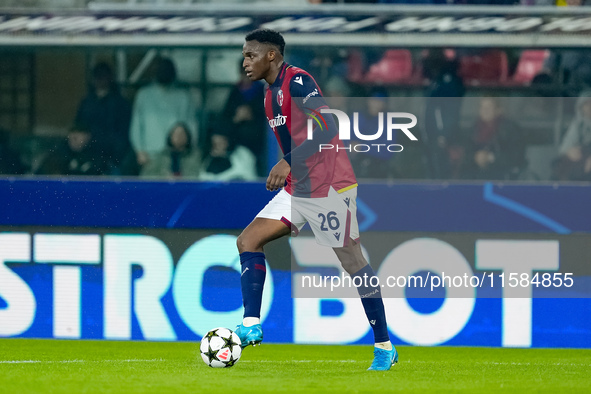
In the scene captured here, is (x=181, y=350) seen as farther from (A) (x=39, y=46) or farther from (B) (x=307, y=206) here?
(A) (x=39, y=46)

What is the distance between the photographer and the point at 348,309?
21.3ft

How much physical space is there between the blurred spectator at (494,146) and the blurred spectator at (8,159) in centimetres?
295

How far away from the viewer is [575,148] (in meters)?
6.47

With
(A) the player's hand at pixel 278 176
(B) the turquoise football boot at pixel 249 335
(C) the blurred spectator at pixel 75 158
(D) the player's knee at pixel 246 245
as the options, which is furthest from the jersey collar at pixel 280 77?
(C) the blurred spectator at pixel 75 158

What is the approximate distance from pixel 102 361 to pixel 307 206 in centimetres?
138

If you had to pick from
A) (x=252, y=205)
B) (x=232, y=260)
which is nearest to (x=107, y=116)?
(x=252, y=205)

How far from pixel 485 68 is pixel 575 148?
2.54ft

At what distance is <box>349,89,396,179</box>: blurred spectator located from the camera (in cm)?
653

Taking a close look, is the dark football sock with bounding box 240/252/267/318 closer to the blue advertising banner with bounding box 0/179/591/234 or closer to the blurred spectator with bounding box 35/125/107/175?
the blue advertising banner with bounding box 0/179/591/234

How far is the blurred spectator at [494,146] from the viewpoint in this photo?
6.49 meters

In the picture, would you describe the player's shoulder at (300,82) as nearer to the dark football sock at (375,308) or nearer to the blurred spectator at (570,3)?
the dark football sock at (375,308)

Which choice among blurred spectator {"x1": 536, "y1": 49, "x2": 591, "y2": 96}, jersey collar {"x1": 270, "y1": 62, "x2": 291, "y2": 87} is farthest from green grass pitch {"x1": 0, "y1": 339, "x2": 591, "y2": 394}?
blurred spectator {"x1": 536, "y1": 49, "x2": 591, "y2": 96}

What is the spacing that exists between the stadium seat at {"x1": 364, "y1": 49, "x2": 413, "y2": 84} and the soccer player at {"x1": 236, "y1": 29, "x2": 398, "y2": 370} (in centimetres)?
155

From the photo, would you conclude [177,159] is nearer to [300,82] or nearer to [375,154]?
[375,154]
